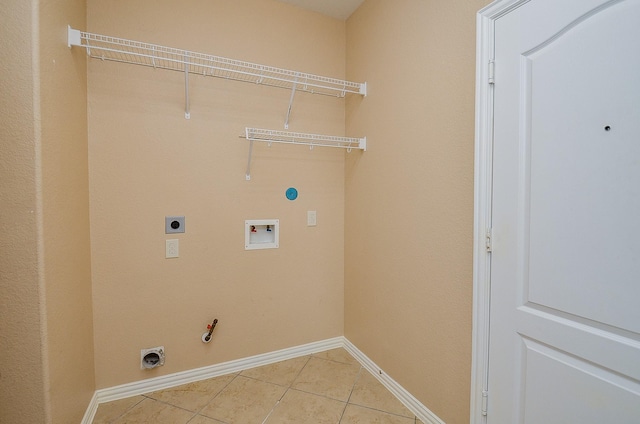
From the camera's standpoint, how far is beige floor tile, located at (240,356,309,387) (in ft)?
A: 6.48

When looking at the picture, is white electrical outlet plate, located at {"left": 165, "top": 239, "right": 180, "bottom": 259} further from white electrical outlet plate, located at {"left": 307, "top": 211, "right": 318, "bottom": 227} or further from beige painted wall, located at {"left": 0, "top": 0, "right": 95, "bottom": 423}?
white electrical outlet plate, located at {"left": 307, "top": 211, "right": 318, "bottom": 227}

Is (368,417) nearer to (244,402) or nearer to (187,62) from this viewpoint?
(244,402)

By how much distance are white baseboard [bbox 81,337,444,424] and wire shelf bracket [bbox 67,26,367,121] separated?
5.66 ft

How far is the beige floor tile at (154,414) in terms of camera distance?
1603mm

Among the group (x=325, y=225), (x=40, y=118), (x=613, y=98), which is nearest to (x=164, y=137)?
(x=40, y=118)

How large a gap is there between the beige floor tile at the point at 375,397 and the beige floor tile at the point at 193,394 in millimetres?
872

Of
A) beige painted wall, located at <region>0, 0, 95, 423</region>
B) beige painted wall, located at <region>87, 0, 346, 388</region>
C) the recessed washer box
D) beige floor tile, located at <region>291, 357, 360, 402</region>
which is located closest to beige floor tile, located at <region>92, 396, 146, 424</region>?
beige painted wall, located at <region>87, 0, 346, 388</region>

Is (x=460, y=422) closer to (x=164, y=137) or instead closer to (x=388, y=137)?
(x=388, y=137)

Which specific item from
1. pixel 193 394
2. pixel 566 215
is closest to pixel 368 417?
pixel 193 394

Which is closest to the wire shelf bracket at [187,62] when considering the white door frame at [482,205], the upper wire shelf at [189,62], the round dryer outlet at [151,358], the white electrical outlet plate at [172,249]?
the upper wire shelf at [189,62]

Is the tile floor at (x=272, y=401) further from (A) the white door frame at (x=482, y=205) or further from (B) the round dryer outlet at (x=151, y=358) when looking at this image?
(A) the white door frame at (x=482, y=205)

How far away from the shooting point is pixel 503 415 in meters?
1.21

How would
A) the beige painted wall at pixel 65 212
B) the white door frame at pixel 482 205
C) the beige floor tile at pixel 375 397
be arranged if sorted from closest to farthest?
the beige painted wall at pixel 65 212, the white door frame at pixel 482 205, the beige floor tile at pixel 375 397

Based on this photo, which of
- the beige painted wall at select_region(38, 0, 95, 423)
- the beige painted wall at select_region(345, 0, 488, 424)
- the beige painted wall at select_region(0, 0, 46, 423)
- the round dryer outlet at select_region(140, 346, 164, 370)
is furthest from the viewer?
the round dryer outlet at select_region(140, 346, 164, 370)
